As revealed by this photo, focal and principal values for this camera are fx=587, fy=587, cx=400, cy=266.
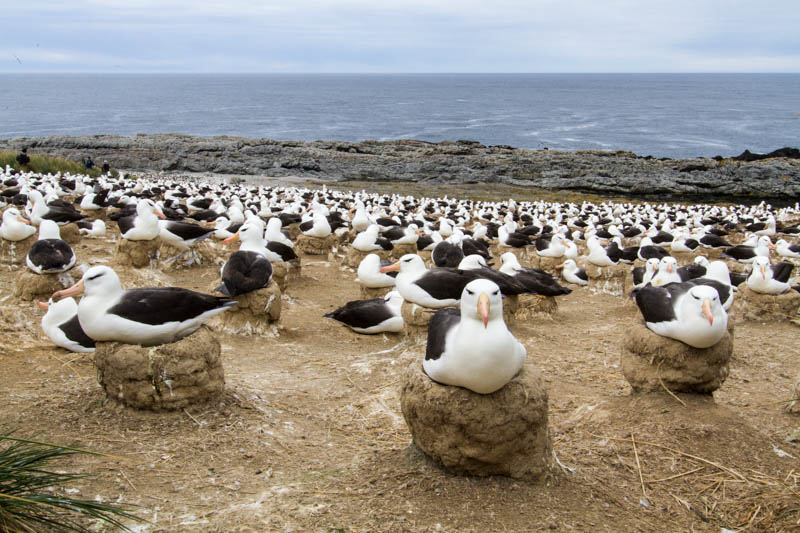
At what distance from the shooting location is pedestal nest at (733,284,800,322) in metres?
11.4

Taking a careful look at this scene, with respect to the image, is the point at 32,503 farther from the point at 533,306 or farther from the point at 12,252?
the point at 12,252

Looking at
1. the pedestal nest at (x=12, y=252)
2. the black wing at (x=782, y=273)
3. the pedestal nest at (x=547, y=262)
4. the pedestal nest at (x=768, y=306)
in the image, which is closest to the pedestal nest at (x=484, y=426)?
the pedestal nest at (x=768, y=306)

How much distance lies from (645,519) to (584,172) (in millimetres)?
44047

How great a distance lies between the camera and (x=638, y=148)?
7469cm

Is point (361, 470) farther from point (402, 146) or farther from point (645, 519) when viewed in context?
point (402, 146)

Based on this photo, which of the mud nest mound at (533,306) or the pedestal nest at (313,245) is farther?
the pedestal nest at (313,245)

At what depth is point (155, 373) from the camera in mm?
5527

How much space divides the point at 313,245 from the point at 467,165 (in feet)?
109

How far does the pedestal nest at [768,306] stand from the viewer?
11.4m

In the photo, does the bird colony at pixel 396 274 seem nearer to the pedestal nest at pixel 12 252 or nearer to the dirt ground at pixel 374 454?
the pedestal nest at pixel 12 252

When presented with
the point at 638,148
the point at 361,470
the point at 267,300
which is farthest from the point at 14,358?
the point at 638,148

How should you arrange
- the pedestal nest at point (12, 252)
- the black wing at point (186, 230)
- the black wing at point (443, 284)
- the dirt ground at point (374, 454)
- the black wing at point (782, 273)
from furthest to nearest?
1. the black wing at point (186, 230)
2. the pedestal nest at point (12, 252)
3. the black wing at point (782, 273)
4. the black wing at point (443, 284)
5. the dirt ground at point (374, 454)

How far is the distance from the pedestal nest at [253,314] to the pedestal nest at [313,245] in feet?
24.6

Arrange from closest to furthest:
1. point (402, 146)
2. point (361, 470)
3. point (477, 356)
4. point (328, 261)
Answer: point (477, 356), point (361, 470), point (328, 261), point (402, 146)
